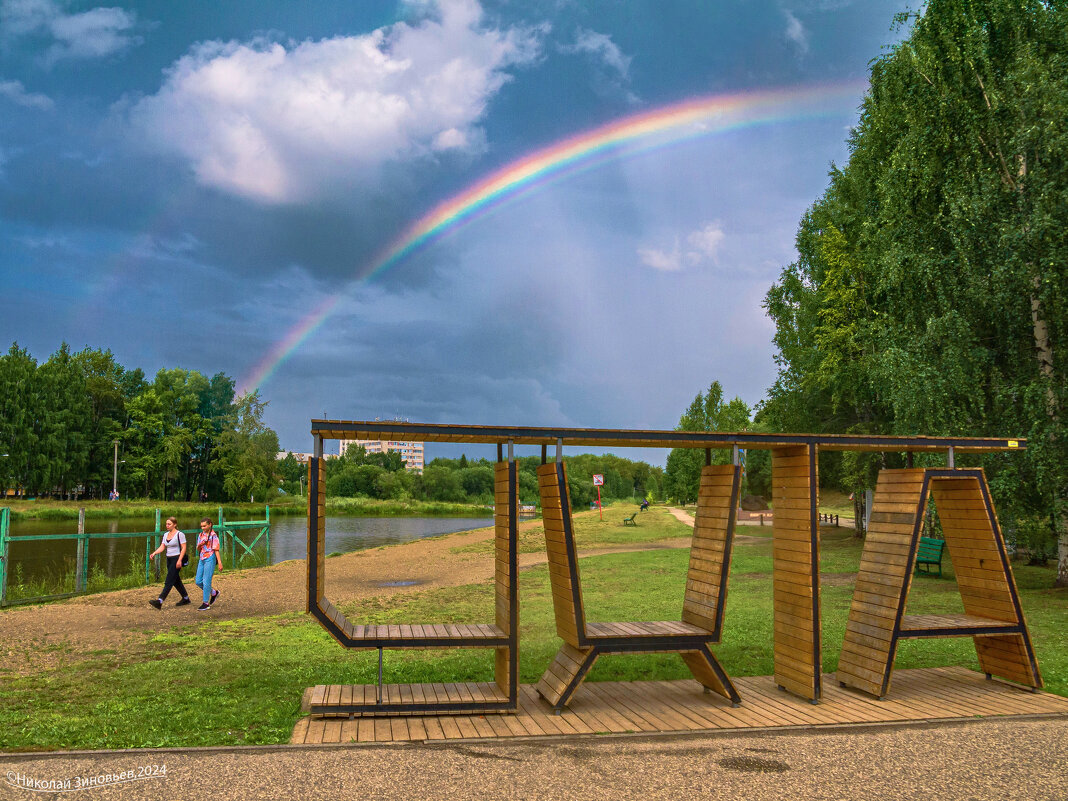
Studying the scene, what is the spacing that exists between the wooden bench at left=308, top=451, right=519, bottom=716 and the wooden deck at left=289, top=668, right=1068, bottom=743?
113 mm

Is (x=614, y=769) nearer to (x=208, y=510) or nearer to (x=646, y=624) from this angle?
(x=646, y=624)

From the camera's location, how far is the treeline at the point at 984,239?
13.3 m

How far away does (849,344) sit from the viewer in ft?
78.8

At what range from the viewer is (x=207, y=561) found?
1228 centimetres

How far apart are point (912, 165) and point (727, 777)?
576 inches

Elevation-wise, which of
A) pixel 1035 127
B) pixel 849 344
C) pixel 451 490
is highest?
pixel 1035 127

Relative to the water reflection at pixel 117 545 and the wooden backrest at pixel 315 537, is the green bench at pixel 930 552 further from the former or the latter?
the wooden backrest at pixel 315 537

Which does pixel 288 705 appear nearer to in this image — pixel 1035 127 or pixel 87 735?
pixel 87 735

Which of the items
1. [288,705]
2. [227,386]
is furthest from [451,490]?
[288,705]

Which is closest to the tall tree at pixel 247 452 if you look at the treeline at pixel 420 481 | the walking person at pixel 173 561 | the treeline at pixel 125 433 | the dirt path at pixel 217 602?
the treeline at pixel 125 433

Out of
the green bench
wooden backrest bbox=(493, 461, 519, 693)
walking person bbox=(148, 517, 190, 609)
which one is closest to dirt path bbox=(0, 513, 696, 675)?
walking person bbox=(148, 517, 190, 609)

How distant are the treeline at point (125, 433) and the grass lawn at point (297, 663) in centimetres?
5826

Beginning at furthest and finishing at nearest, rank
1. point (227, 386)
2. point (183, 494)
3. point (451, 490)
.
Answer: point (451, 490) → point (227, 386) → point (183, 494)

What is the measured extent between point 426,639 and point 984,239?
44.3ft
